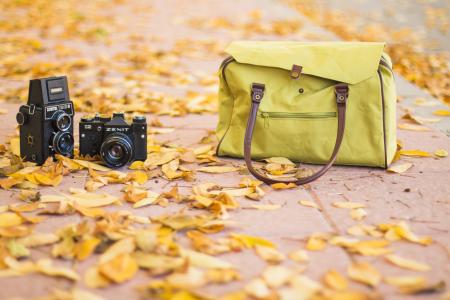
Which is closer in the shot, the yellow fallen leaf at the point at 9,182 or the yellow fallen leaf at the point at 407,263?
the yellow fallen leaf at the point at 407,263

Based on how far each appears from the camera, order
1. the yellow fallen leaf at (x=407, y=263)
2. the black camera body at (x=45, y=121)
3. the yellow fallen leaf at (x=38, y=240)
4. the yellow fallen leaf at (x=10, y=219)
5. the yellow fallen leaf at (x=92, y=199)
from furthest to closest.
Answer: the black camera body at (x=45, y=121)
the yellow fallen leaf at (x=92, y=199)
the yellow fallen leaf at (x=10, y=219)
the yellow fallen leaf at (x=38, y=240)
the yellow fallen leaf at (x=407, y=263)

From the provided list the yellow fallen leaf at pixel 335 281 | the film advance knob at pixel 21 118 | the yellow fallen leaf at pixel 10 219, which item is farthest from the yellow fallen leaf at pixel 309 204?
the film advance knob at pixel 21 118

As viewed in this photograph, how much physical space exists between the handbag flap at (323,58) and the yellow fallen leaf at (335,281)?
3.98 feet

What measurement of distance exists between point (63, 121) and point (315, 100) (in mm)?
1202

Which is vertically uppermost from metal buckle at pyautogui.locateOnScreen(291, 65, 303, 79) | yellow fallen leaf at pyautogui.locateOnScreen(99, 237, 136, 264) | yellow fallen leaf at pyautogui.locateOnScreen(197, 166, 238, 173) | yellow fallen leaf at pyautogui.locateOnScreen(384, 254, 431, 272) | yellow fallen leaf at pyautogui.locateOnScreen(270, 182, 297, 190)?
metal buckle at pyautogui.locateOnScreen(291, 65, 303, 79)

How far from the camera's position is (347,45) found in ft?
10.7

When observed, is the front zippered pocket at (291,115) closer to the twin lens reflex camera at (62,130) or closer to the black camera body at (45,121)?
the twin lens reflex camera at (62,130)

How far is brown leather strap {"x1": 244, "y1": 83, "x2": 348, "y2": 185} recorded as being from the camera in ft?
9.72

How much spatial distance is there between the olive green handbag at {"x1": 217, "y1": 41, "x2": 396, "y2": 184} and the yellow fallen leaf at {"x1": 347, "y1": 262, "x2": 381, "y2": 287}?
0.96m

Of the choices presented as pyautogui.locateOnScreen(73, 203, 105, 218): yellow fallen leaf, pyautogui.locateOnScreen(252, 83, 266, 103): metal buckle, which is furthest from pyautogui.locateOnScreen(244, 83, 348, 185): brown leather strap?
pyautogui.locateOnScreen(73, 203, 105, 218): yellow fallen leaf

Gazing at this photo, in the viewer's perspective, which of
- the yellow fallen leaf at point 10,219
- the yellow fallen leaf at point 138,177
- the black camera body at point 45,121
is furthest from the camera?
the black camera body at point 45,121

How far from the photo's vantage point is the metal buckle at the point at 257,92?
3.16 meters

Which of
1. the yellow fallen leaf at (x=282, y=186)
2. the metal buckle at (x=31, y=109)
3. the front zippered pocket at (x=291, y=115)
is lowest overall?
the yellow fallen leaf at (x=282, y=186)

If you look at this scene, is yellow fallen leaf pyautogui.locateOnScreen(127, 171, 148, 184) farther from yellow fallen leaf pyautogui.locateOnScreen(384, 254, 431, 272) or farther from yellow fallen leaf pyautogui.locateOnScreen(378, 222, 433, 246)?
yellow fallen leaf pyautogui.locateOnScreen(384, 254, 431, 272)
